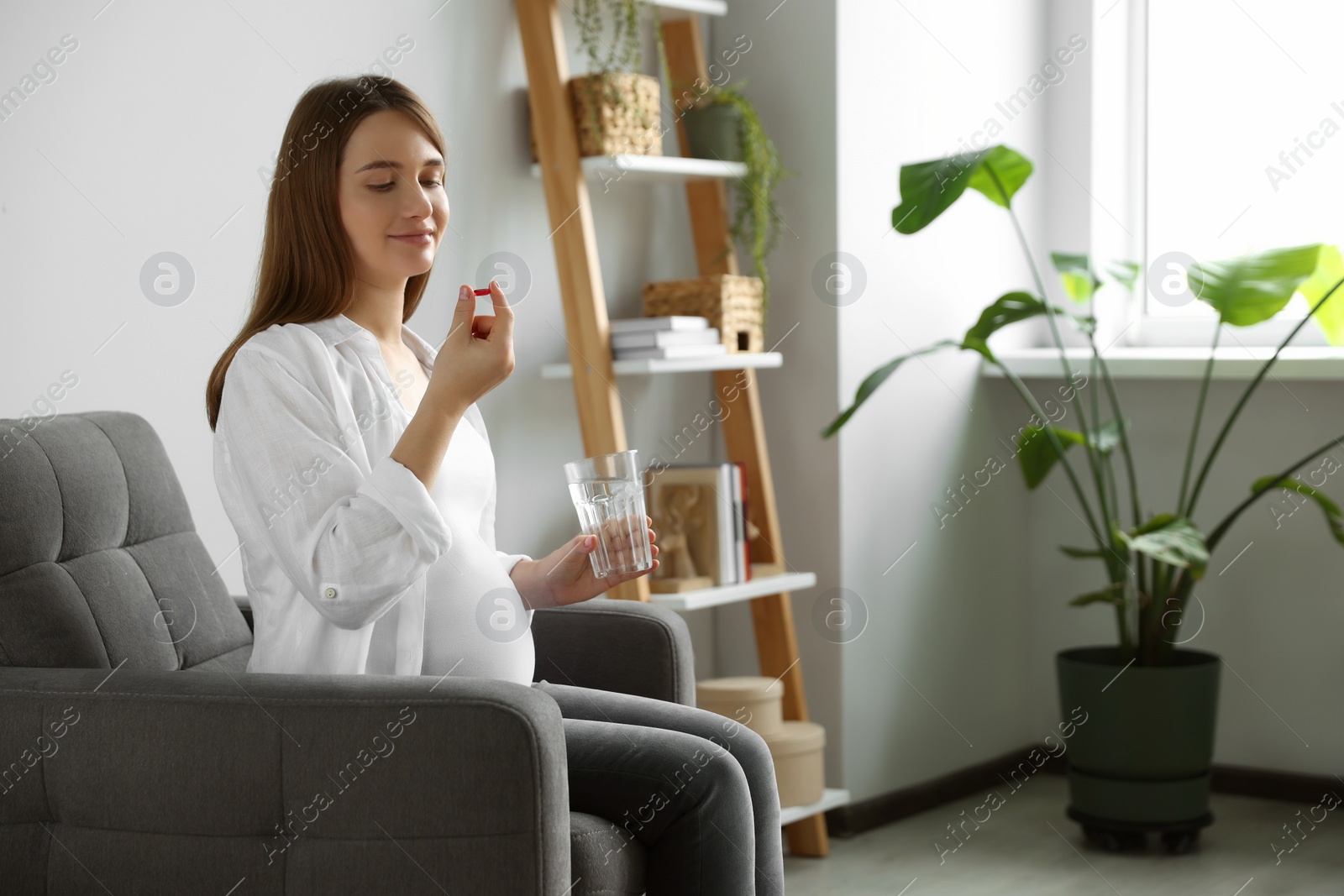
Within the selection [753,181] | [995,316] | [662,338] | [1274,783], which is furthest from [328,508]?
[1274,783]

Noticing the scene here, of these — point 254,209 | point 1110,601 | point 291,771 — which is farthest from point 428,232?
point 1110,601

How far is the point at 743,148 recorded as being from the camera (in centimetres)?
297

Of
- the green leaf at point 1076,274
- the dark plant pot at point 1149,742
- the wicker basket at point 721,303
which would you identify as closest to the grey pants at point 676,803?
the wicker basket at point 721,303

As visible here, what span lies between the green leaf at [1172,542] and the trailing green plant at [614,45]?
127 cm

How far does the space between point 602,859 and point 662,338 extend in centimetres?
138

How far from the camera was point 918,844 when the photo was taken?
9.93 ft

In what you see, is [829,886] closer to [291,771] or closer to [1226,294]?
[1226,294]

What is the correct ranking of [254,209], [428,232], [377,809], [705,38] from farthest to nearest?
[705,38] → [254,209] → [428,232] → [377,809]

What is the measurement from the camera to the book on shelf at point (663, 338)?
107 inches

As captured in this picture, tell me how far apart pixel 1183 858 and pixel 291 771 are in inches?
83.8

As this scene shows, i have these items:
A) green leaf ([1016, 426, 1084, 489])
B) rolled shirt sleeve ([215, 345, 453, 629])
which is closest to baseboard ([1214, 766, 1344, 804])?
green leaf ([1016, 426, 1084, 489])

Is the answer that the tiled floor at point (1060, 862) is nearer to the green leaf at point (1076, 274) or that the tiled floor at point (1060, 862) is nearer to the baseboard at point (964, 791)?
the baseboard at point (964, 791)

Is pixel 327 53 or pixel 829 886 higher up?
pixel 327 53

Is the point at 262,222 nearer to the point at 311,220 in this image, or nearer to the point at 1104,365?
the point at 311,220
